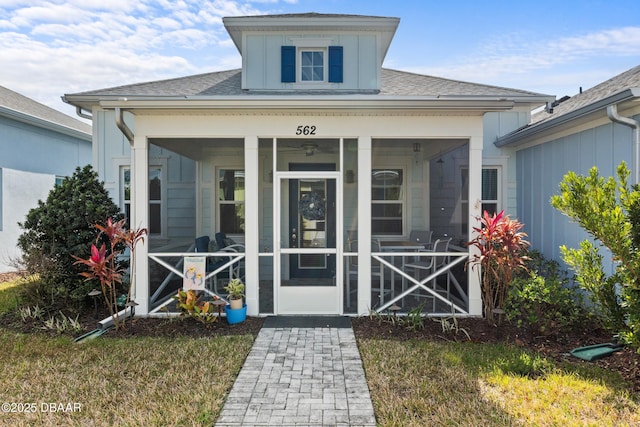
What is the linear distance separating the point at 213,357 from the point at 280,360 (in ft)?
2.42

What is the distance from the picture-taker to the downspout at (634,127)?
4410mm

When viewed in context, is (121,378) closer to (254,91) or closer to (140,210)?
(140,210)

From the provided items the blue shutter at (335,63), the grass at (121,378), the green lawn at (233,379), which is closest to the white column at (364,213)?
the green lawn at (233,379)

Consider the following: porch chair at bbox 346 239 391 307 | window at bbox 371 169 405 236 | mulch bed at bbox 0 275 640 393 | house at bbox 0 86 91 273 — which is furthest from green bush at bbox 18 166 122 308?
window at bbox 371 169 405 236

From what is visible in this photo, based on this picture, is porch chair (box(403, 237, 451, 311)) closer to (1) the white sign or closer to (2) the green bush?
(1) the white sign

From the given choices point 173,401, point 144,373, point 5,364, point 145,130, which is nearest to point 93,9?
point 145,130

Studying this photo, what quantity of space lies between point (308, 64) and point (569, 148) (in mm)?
5467

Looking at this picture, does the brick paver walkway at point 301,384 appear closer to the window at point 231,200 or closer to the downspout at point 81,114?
the window at point 231,200

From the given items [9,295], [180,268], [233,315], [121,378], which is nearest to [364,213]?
[233,315]

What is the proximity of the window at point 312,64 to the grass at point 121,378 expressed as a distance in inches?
234

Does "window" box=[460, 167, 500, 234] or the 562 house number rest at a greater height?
the 562 house number

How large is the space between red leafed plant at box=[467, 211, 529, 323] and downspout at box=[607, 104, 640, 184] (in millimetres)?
1346

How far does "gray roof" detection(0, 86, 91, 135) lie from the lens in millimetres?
9945

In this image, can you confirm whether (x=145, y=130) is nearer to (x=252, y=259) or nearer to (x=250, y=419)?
(x=252, y=259)
